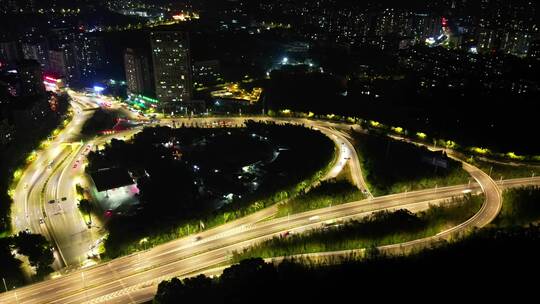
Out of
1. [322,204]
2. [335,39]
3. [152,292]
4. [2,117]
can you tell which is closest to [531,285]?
[322,204]

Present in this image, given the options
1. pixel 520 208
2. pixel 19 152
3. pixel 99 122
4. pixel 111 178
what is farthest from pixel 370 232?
pixel 99 122

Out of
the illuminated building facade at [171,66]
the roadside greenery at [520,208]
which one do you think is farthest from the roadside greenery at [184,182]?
the roadside greenery at [520,208]

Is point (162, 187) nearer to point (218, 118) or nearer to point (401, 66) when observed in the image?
point (218, 118)

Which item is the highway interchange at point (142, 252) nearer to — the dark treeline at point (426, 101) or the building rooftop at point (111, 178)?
the building rooftop at point (111, 178)

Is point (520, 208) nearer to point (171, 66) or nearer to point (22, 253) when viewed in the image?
point (22, 253)

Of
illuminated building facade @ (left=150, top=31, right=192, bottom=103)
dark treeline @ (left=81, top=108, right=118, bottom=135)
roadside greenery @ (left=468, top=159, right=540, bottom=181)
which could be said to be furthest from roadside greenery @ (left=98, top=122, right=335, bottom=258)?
roadside greenery @ (left=468, top=159, right=540, bottom=181)

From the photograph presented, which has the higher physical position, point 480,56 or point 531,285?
point 480,56
